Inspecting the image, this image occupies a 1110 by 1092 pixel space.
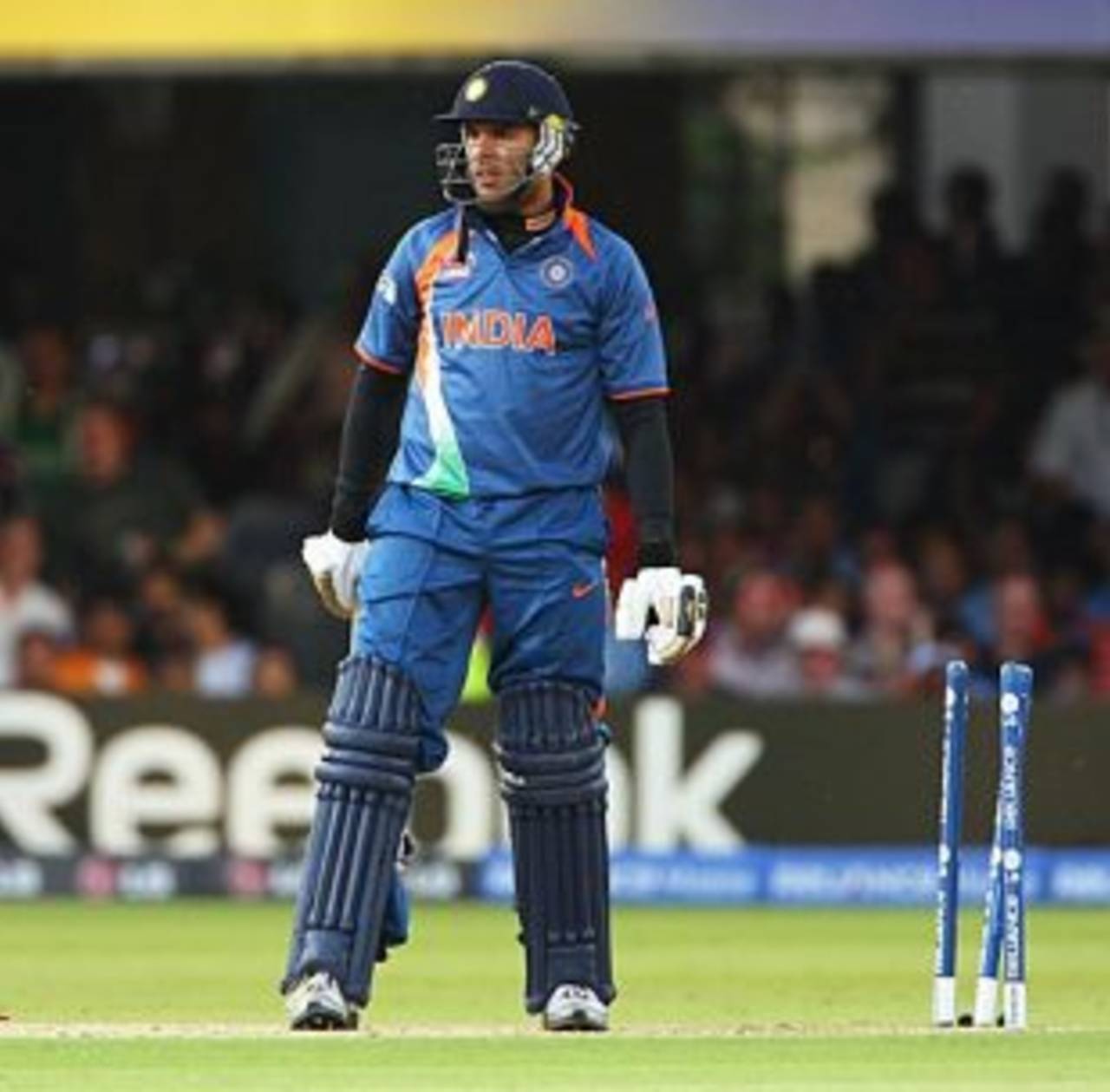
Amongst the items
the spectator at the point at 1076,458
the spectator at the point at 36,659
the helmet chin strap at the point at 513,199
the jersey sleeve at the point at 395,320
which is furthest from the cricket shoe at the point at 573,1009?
the spectator at the point at 1076,458

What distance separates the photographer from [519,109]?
920cm

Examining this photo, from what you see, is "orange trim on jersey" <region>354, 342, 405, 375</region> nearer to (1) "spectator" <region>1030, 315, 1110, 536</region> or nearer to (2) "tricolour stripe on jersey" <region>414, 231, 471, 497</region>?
(2) "tricolour stripe on jersey" <region>414, 231, 471, 497</region>

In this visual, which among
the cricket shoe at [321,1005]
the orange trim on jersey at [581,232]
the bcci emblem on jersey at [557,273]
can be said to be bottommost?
the cricket shoe at [321,1005]

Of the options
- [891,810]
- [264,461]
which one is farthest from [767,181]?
[891,810]

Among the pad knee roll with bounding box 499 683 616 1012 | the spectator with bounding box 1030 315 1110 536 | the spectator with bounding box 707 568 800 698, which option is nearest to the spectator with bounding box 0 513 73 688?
the spectator with bounding box 707 568 800 698

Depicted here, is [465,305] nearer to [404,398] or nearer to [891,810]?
[404,398]

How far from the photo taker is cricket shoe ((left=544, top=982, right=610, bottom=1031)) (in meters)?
9.31

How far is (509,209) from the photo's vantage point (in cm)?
926

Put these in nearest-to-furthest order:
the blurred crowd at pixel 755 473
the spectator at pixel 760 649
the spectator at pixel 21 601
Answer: the spectator at pixel 21 601 → the spectator at pixel 760 649 → the blurred crowd at pixel 755 473

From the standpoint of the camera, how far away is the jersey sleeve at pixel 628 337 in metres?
9.25

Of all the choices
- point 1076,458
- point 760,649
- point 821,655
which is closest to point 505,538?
point 821,655

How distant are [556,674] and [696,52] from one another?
8294 mm

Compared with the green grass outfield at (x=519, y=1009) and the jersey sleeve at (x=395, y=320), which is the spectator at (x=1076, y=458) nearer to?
the green grass outfield at (x=519, y=1009)

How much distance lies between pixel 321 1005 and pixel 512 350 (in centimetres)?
131
